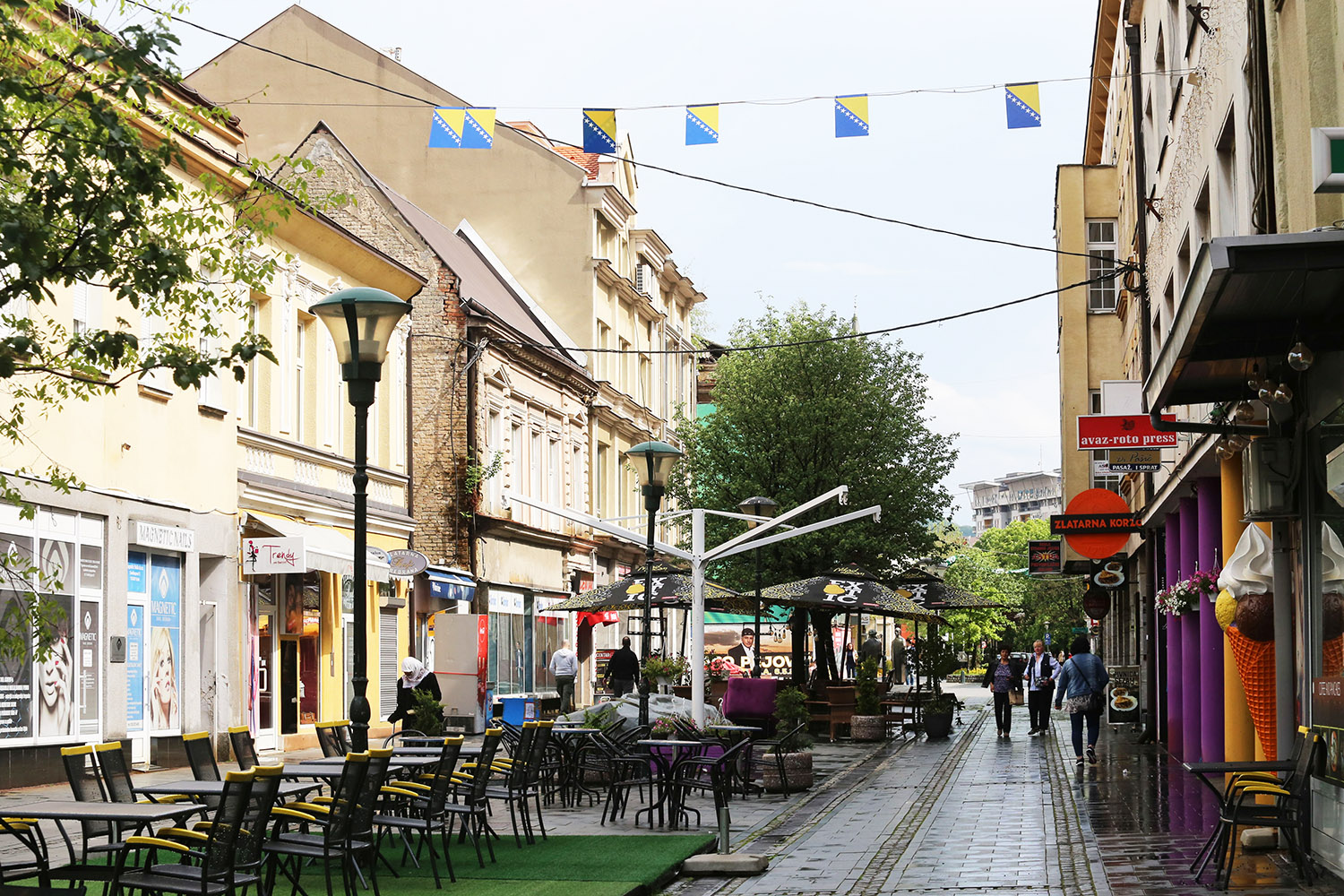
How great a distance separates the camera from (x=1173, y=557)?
2580cm

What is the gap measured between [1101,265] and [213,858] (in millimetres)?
36739

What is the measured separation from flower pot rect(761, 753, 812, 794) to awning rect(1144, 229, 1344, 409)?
735 centimetres

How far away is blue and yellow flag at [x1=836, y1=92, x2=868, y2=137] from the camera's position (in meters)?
17.9

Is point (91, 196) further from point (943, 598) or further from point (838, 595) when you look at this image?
point (943, 598)

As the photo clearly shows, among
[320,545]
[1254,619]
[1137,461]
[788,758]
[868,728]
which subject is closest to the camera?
[1254,619]

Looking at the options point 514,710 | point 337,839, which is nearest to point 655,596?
point 514,710

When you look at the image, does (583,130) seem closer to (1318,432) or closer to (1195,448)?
(1195,448)

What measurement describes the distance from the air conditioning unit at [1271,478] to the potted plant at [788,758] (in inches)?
275

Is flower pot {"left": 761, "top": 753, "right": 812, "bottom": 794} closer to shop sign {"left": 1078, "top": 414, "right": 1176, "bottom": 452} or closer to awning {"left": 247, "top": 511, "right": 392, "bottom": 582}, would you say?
shop sign {"left": 1078, "top": 414, "right": 1176, "bottom": 452}

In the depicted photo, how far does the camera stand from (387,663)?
3067 cm

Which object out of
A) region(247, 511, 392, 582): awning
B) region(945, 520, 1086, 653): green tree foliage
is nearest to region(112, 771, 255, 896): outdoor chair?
region(247, 511, 392, 582): awning

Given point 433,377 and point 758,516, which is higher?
point 433,377

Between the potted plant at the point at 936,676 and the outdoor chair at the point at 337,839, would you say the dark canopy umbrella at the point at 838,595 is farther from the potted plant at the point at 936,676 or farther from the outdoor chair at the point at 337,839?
the outdoor chair at the point at 337,839

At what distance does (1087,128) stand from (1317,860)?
37519 mm
